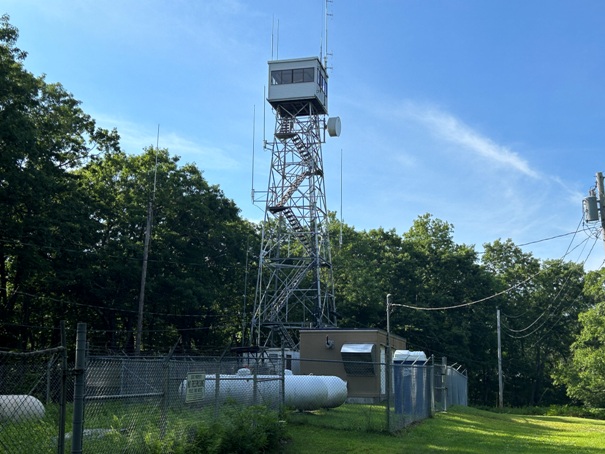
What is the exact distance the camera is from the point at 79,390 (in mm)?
7000

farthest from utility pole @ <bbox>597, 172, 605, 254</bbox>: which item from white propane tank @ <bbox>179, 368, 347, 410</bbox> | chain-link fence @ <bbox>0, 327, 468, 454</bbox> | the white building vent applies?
the white building vent

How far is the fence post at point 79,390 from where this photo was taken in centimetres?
691

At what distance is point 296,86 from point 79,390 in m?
32.8

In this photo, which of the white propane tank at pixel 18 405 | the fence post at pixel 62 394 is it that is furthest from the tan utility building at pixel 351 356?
the fence post at pixel 62 394

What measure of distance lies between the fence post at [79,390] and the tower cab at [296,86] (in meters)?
32.1

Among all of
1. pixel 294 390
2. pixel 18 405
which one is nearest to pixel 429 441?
pixel 294 390

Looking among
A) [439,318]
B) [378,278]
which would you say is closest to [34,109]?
[378,278]

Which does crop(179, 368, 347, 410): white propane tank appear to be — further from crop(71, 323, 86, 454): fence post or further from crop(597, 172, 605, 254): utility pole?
crop(597, 172, 605, 254): utility pole

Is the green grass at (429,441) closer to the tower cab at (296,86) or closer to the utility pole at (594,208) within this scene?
the utility pole at (594,208)

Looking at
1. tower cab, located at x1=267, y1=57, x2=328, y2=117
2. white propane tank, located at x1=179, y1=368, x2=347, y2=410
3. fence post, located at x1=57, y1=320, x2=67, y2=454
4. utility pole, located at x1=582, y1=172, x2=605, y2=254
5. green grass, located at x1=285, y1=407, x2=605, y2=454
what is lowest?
green grass, located at x1=285, y1=407, x2=605, y2=454

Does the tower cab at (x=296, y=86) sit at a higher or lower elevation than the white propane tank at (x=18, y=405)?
higher

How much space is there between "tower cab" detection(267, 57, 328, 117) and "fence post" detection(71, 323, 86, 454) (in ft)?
105

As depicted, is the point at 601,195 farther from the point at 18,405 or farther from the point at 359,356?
the point at 18,405

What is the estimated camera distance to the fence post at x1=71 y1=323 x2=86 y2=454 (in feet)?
22.7
